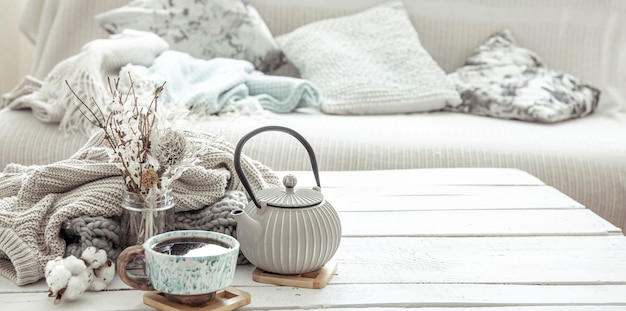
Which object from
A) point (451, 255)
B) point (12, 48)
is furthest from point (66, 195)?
point (12, 48)

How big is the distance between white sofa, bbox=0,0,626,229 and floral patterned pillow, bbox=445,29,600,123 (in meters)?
0.04

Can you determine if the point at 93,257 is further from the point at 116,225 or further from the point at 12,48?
the point at 12,48

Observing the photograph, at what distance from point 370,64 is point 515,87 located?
1.47 ft

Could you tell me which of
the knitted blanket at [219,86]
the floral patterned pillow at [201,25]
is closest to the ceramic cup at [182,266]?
the knitted blanket at [219,86]

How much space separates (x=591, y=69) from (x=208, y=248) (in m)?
2.05

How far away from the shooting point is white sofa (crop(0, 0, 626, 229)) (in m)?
1.91

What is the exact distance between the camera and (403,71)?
2.32m

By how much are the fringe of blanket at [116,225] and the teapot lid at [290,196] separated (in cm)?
8

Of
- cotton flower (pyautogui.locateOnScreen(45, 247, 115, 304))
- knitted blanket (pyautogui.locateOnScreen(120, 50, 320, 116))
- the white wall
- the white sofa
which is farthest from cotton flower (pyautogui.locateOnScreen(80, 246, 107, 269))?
the white wall

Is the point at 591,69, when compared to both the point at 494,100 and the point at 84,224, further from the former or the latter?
the point at 84,224

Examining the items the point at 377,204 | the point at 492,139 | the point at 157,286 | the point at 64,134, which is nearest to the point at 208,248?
the point at 157,286

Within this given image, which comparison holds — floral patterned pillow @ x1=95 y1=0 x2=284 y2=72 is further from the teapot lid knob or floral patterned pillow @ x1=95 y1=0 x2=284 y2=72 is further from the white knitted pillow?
the teapot lid knob

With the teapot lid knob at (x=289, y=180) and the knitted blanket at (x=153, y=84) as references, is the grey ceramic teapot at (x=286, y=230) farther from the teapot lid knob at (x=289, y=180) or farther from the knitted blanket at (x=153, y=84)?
the knitted blanket at (x=153, y=84)

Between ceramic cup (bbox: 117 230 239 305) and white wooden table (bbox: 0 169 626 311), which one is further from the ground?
ceramic cup (bbox: 117 230 239 305)
